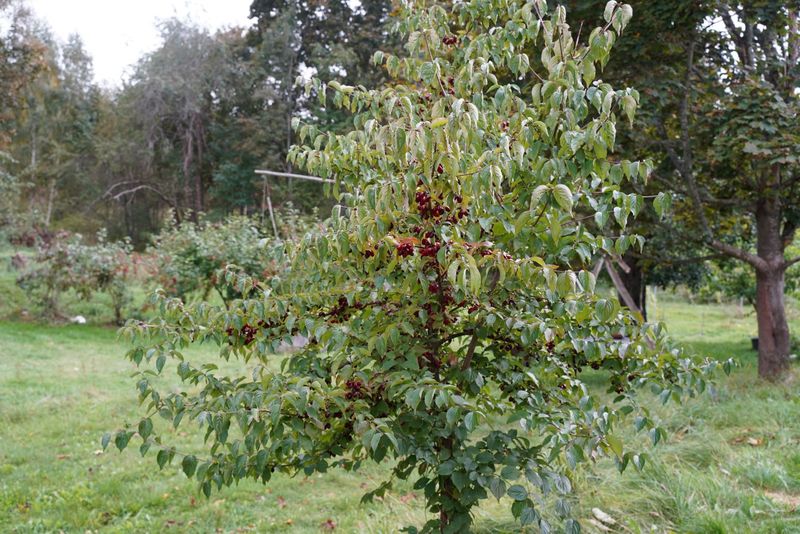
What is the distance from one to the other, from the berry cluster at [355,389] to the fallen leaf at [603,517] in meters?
1.95

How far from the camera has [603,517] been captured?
3.44m

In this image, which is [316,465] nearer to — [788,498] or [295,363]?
[295,363]

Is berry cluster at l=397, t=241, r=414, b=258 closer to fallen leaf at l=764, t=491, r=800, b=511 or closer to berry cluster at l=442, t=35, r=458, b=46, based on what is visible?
berry cluster at l=442, t=35, r=458, b=46

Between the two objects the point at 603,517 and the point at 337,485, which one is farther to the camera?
the point at 337,485

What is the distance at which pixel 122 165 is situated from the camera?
26906 millimetres

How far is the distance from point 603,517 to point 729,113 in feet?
15.6

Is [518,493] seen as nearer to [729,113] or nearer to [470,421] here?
[470,421]

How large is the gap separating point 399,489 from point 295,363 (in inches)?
111

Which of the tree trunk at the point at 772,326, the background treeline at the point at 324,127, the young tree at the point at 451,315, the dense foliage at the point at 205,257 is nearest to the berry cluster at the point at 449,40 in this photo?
the young tree at the point at 451,315

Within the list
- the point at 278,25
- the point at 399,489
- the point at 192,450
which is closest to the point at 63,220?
the point at 278,25

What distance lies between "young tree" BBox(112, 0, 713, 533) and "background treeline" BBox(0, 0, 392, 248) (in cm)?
1924

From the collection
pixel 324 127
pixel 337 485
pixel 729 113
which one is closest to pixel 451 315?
pixel 337 485

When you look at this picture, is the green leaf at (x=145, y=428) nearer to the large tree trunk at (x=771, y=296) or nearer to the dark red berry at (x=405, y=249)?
the dark red berry at (x=405, y=249)

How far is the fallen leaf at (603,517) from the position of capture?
3.42 metres
